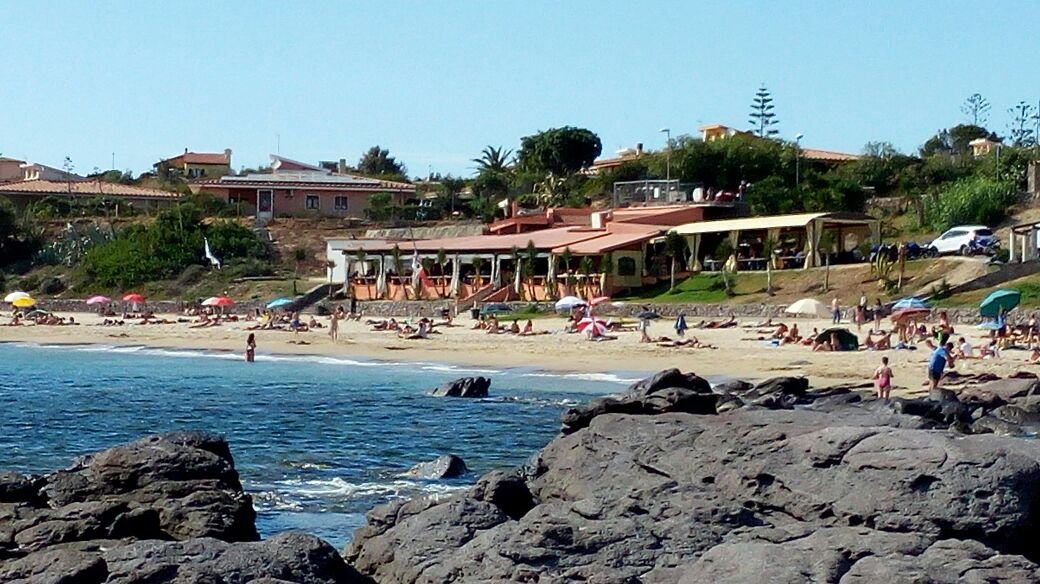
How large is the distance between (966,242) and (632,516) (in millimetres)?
40623

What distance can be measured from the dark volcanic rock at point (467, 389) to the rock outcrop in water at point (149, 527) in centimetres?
1429

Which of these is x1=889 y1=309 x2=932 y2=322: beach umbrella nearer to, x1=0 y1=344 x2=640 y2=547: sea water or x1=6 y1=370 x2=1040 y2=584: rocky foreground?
x1=0 y1=344 x2=640 y2=547: sea water

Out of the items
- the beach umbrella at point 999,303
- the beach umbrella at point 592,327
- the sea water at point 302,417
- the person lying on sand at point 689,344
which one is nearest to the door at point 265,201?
the sea water at point 302,417

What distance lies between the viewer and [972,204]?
55.8 meters

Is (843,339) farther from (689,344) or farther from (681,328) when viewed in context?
(681,328)

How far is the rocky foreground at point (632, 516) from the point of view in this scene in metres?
9.34

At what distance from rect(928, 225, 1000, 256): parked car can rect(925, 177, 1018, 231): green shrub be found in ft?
15.8

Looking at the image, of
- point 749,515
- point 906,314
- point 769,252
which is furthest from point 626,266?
point 749,515

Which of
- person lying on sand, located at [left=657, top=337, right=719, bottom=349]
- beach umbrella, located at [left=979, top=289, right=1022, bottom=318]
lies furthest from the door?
beach umbrella, located at [left=979, top=289, right=1022, bottom=318]

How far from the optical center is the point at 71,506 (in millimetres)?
12750

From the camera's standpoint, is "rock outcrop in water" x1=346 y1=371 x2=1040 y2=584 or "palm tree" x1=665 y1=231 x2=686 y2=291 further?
"palm tree" x1=665 y1=231 x2=686 y2=291

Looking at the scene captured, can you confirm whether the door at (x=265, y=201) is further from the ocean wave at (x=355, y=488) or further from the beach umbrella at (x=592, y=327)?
the ocean wave at (x=355, y=488)

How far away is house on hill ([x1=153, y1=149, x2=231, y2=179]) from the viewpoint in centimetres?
10162

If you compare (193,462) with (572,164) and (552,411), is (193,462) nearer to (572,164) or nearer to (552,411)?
(552,411)
